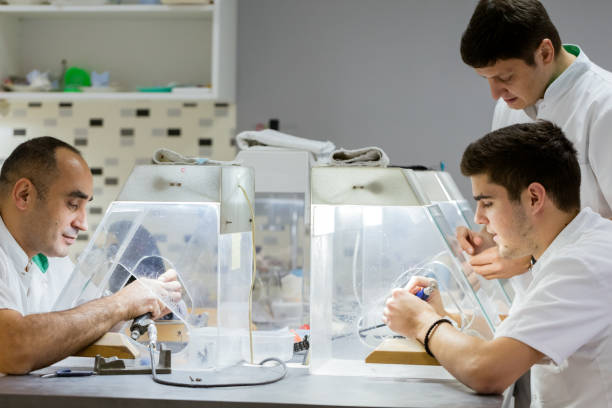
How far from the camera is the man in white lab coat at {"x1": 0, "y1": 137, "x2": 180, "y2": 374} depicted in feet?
4.97

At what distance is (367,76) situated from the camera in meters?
3.34

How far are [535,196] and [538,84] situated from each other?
1.78 ft

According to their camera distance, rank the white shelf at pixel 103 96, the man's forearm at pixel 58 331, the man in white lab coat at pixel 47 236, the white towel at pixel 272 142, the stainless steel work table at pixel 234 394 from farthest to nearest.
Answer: the white shelf at pixel 103 96 < the white towel at pixel 272 142 < the man in white lab coat at pixel 47 236 < the man's forearm at pixel 58 331 < the stainless steel work table at pixel 234 394

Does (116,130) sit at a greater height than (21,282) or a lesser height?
greater

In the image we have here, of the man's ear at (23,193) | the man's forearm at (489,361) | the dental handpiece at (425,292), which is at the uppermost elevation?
the man's ear at (23,193)

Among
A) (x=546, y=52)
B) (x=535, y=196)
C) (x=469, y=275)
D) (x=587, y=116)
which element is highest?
(x=546, y=52)

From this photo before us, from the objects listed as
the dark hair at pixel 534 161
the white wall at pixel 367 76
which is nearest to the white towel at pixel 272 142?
the dark hair at pixel 534 161

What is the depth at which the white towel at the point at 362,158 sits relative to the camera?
5.36ft

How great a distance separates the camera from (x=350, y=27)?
334 centimetres

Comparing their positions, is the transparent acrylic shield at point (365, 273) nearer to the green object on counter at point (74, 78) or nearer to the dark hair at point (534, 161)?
the dark hair at point (534, 161)

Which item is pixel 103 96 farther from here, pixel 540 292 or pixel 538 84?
pixel 540 292

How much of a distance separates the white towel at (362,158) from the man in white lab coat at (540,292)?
0.22m

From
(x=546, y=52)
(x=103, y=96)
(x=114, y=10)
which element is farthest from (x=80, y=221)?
(x=114, y=10)

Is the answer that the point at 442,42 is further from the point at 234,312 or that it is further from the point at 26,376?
the point at 26,376
